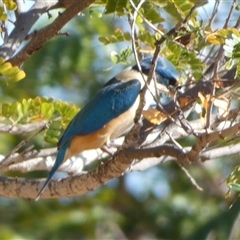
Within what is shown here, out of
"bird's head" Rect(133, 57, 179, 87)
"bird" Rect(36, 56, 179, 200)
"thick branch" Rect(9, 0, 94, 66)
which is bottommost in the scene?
"bird" Rect(36, 56, 179, 200)

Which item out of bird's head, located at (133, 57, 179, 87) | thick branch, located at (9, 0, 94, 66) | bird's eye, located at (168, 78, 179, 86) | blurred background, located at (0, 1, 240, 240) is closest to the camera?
thick branch, located at (9, 0, 94, 66)

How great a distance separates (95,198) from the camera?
682 cm

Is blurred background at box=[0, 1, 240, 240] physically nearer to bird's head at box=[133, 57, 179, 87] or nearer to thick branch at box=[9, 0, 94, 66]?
bird's head at box=[133, 57, 179, 87]

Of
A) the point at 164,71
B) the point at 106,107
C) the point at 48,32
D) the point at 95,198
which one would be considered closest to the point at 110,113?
the point at 106,107

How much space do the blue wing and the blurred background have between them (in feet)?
5.12

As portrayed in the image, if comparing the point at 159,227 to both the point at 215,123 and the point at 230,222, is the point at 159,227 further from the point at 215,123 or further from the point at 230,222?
the point at 215,123

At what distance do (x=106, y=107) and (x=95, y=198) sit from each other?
2.75 metres

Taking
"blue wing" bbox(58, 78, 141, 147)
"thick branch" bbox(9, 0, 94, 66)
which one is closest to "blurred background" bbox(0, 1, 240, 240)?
"blue wing" bbox(58, 78, 141, 147)

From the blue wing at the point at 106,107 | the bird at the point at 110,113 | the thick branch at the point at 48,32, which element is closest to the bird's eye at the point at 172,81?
the bird at the point at 110,113

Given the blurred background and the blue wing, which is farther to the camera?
the blurred background

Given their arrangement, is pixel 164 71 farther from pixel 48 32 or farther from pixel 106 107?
pixel 48 32

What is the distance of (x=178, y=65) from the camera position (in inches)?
135

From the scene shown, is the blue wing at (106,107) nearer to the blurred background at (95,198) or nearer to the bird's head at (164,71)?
the bird's head at (164,71)

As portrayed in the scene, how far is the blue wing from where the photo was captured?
405 centimetres
